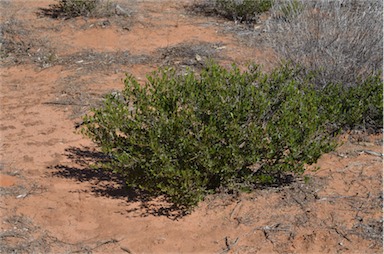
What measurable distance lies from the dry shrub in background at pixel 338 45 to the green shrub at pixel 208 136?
1.50m

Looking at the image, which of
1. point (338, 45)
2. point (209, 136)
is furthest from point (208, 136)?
point (338, 45)

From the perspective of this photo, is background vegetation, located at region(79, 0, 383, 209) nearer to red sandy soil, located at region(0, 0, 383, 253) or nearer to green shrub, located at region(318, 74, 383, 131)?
red sandy soil, located at region(0, 0, 383, 253)

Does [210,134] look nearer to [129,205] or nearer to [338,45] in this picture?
[129,205]

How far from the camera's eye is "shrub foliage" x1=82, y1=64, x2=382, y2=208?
14.2 feet

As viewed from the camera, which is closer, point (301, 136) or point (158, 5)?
point (301, 136)

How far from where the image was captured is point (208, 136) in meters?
4.28

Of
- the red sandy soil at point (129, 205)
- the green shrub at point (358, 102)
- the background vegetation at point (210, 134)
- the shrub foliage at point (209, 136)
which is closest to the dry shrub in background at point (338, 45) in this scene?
the green shrub at point (358, 102)

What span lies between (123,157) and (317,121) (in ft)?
4.83

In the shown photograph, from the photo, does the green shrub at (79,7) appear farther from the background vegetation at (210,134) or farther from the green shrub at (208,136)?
the green shrub at (208,136)

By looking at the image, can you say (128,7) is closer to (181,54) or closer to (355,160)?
(181,54)

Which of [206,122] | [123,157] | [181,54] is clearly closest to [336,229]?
[206,122]

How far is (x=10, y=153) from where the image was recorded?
577 cm

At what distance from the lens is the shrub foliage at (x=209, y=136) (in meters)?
4.32

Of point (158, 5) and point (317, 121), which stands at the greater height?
point (317, 121)
